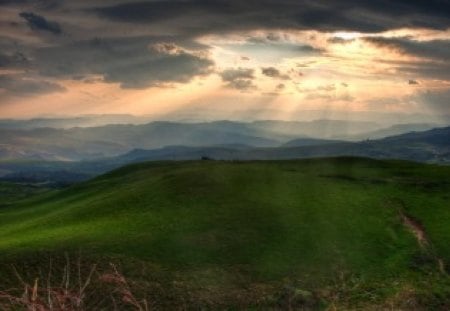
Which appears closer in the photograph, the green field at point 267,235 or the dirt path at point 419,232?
the green field at point 267,235

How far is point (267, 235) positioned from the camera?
62188 mm

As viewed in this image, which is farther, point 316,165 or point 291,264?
point 316,165

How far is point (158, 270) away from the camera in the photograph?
51844 millimetres

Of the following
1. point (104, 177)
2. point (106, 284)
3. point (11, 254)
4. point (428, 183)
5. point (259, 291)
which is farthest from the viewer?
point (104, 177)

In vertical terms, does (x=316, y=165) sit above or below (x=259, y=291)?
above

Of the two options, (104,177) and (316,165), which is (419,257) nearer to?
(316,165)

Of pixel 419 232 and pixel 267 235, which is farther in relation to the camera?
pixel 419 232

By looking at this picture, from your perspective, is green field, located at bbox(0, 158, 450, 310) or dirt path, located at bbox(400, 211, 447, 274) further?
dirt path, located at bbox(400, 211, 447, 274)

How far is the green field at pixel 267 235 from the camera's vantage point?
50625 mm

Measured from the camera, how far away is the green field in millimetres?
50625

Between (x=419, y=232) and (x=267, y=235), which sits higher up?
(x=267, y=235)

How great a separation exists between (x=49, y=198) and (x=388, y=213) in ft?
250

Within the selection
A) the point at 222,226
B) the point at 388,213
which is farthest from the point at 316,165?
the point at 222,226

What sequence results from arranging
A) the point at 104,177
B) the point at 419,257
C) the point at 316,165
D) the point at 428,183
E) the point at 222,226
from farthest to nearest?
the point at 104,177 < the point at 316,165 < the point at 428,183 < the point at 222,226 < the point at 419,257
